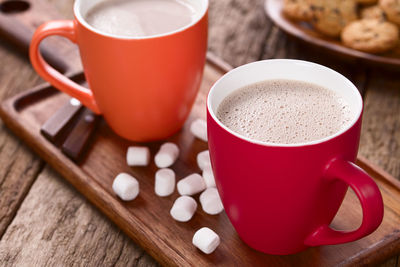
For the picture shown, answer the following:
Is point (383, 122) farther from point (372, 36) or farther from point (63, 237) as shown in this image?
point (63, 237)

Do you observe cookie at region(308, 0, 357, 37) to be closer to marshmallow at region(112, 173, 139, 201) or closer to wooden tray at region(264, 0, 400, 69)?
wooden tray at region(264, 0, 400, 69)

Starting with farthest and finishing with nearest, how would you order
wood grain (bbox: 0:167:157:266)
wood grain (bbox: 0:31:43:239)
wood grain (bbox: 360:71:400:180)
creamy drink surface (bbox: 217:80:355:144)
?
wood grain (bbox: 360:71:400:180)
wood grain (bbox: 0:31:43:239)
wood grain (bbox: 0:167:157:266)
creamy drink surface (bbox: 217:80:355:144)

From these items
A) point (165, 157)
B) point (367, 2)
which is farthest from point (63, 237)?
point (367, 2)

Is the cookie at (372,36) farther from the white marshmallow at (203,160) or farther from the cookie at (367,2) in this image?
the white marshmallow at (203,160)

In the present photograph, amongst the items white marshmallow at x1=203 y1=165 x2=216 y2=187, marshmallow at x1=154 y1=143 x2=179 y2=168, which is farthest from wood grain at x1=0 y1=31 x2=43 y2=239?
white marshmallow at x1=203 y1=165 x2=216 y2=187

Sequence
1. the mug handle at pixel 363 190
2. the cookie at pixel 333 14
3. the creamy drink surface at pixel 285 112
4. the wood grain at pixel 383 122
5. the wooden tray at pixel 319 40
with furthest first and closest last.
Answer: the cookie at pixel 333 14, the wooden tray at pixel 319 40, the wood grain at pixel 383 122, the creamy drink surface at pixel 285 112, the mug handle at pixel 363 190

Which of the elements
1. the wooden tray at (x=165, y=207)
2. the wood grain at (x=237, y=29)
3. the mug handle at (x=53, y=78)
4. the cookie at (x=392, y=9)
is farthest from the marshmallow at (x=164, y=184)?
the cookie at (x=392, y=9)

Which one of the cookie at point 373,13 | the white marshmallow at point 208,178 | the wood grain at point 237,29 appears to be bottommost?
the wood grain at point 237,29

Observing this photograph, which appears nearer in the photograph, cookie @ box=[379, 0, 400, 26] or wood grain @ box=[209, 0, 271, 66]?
cookie @ box=[379, 0, 400, 26]
